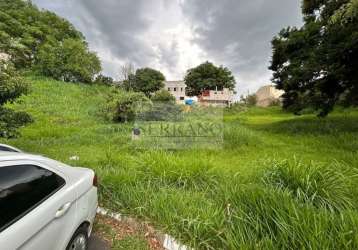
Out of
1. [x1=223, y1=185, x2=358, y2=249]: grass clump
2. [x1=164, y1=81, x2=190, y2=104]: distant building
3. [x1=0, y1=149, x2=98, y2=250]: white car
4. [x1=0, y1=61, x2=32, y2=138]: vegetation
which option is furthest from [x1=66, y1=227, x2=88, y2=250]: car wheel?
[x1=164, y1=81, x2=190, y2=104]: distant building

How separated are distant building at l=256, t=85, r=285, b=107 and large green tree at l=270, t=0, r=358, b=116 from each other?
64.1 feet

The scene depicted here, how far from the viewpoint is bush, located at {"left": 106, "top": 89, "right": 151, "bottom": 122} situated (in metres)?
10.5

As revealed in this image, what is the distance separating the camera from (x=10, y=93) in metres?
A: 4.16

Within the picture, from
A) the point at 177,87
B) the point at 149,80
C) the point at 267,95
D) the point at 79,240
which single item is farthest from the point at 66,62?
the point at 267,95

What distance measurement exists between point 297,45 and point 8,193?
34.4 ft

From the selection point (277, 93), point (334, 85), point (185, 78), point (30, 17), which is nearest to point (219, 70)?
point (185, 78)

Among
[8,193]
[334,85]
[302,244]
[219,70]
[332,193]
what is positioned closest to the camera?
[8,193]

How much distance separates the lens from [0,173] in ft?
4.50

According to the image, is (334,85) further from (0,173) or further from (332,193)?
(0,173)

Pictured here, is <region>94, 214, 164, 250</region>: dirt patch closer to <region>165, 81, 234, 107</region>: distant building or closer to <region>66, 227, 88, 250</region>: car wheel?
<region>66, 227, 88, 250</region>: car wheel

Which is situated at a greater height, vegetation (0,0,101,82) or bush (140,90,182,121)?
vegetation (0,0,101,82)

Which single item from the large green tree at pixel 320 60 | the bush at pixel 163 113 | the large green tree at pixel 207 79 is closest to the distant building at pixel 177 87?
the large green tree at pixel 207 79

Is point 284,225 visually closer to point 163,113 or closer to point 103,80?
point 163,113

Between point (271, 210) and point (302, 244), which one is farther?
point (271, 210)
